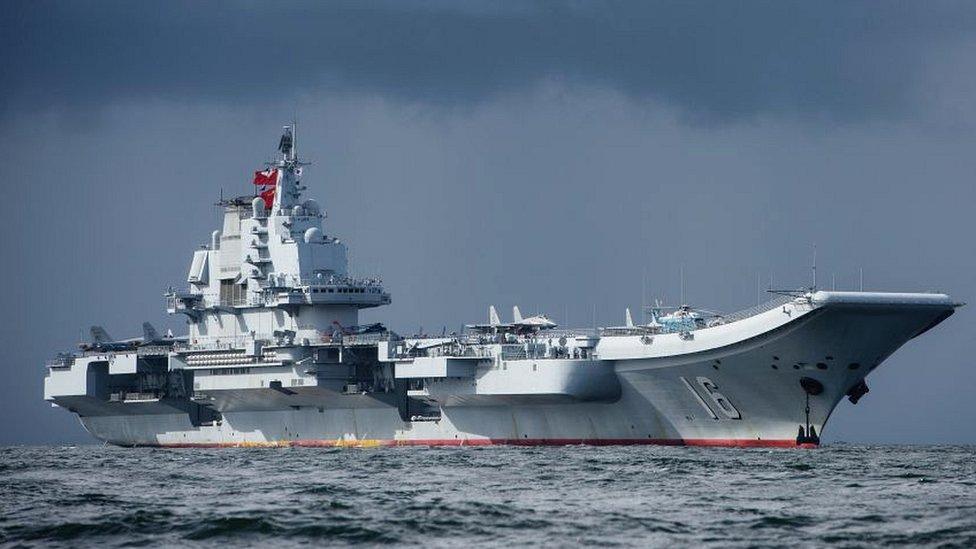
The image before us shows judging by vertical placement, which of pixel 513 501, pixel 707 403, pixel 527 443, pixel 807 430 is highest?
pixel 707 403

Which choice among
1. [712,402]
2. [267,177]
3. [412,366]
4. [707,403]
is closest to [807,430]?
[712,402]

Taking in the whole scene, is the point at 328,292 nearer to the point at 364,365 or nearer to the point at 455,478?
the point at 364,365

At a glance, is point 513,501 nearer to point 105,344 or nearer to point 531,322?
point 531,322

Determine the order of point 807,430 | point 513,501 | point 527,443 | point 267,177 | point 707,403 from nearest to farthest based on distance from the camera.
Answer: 1. point 513,501
2. point 807,430
3. point 707,403
4. point 527,443
5. point 267,177

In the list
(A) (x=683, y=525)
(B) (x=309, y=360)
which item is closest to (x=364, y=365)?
(B) (x=309, y=360)

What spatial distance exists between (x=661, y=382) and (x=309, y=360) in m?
14.8

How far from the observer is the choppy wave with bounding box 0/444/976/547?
2800 cm

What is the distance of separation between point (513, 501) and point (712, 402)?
21103 millimetres

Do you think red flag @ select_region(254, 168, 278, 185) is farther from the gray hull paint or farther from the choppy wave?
the choppy wave

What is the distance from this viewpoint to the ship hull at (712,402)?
1953 inches

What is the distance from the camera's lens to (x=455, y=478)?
4025cm

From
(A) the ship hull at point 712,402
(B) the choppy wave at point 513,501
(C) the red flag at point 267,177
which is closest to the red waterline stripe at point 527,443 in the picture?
(A) the ship hull at point 712,402

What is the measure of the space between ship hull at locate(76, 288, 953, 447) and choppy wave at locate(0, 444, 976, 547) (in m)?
2.09

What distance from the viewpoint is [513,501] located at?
3334 cm
